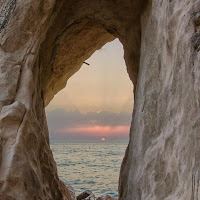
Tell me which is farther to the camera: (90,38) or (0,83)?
(90,38)

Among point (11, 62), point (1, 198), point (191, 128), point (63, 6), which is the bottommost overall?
point (1, 198)

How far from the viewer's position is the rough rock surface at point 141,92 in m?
2.76

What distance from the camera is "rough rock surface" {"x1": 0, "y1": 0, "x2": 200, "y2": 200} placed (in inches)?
109

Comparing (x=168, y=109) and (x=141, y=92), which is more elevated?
(x=141, y=92)

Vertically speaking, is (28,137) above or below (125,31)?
below

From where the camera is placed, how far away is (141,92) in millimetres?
4859

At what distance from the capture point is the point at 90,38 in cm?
760

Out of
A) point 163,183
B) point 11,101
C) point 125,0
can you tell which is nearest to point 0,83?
point 11,101

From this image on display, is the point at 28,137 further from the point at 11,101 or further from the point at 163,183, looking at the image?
the point at 163,183

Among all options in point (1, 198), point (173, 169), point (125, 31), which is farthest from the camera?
point (125, 31)

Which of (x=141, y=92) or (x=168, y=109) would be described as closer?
(x=168, y=109)

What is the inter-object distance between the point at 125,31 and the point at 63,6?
1.66m

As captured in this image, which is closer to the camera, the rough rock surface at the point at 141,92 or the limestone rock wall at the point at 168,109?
the limestone rock wall at the point at 168,109

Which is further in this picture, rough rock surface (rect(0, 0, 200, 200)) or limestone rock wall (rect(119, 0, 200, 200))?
rough rock surface (rect(0, 0, 200, 200))
